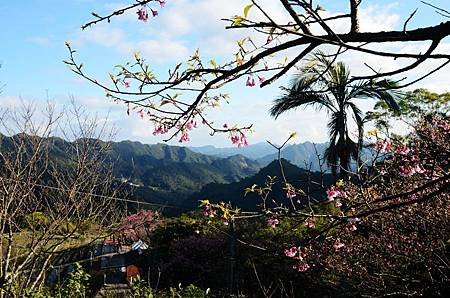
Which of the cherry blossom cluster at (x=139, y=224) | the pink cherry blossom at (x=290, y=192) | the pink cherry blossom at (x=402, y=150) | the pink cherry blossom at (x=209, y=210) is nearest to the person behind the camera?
the pink cherry blossom at (x=209, y=210)


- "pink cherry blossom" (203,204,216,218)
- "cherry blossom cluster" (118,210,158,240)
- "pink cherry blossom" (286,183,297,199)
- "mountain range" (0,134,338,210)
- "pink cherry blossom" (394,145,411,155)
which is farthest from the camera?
"mountain range" (0,134,338,210)

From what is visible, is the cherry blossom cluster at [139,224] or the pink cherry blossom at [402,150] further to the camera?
the cherry blossom cluster at [139,224]

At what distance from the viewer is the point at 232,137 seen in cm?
273

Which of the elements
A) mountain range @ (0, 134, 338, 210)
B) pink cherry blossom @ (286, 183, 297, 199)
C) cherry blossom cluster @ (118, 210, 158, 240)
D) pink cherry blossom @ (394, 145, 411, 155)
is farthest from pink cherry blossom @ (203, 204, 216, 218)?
mountain range @ (0, 134, 338, 210)

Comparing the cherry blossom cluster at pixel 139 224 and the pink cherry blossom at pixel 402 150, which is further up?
the pink cherry blossom at pixel 402 150

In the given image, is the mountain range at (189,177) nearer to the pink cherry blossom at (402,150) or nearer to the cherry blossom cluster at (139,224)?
the cherry blossom cluster at (139,224)

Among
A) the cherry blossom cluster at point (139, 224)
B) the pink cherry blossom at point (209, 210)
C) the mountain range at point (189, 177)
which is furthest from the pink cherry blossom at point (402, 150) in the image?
the mountain range at point (189, 177)

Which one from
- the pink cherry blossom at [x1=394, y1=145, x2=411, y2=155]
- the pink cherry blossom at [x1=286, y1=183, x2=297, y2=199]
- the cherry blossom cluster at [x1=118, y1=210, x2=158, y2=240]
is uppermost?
the pink cherry blossom at [x1=394, y1=145, x2=411, y2=155]

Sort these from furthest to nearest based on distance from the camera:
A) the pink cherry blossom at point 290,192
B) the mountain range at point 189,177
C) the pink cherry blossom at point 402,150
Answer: the mountain range at point 189,177, the pink cherry blossom at point 402,150, the pink cherry blossom at point 290,192

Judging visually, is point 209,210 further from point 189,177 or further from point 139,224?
point 189,177

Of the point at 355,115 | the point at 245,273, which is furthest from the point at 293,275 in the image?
the point at 355,115

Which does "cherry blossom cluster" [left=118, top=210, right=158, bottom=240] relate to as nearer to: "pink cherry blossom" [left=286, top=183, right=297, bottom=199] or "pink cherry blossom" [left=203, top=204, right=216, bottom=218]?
"pink cherry blossom" [left=203, top=204, right=216, bottom=218]

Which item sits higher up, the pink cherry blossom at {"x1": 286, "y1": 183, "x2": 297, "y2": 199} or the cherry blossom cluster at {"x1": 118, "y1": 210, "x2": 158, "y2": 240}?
the pink cherry blossom at {"x1": 286, "y1": 183, "x2": 297, "y2": 199}

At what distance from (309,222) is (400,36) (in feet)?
7.32
